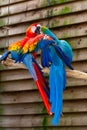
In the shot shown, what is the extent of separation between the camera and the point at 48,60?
233cm

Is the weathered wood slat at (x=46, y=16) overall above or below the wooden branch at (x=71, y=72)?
above

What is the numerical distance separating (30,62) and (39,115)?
987mm

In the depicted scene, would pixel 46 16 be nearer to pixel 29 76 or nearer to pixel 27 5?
pixel 27 5

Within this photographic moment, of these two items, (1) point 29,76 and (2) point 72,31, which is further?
(1) point 29,76

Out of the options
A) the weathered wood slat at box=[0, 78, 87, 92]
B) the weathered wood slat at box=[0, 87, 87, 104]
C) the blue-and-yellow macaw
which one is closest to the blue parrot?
the blue-and-yellow macaw

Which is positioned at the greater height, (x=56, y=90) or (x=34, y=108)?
(x=56, y=90)

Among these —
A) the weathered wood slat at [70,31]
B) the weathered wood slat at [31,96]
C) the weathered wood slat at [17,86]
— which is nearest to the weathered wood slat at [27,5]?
the weathered wood slat at [70,31]

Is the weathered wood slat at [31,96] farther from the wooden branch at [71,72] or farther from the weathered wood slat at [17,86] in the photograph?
the wooden branch at [71,72]

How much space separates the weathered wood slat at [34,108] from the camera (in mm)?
2947

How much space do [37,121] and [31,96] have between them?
246 millimetres

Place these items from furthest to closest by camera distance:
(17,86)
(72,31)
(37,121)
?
(17,86)
(37,121)
(72,31)

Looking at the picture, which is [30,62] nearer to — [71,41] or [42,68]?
[42,68]

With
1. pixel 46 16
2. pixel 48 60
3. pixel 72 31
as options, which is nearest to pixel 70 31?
pixel 72 31

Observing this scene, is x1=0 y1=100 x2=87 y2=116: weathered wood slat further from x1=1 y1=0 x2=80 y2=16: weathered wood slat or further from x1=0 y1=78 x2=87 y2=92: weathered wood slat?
x1=1 y1=0 x2=80 y2=16: weathered wood slat
